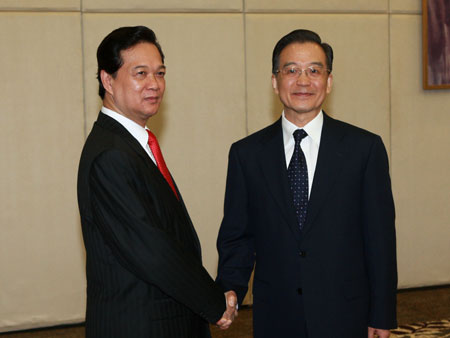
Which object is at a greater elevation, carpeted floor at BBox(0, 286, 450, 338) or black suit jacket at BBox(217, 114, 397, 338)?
black suit jacket at BBox(217, 114, 397, 338)

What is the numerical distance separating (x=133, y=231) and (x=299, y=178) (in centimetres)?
78

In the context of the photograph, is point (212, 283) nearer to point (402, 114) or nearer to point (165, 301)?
point (165, 301)

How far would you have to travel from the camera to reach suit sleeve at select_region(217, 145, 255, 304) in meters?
2.58

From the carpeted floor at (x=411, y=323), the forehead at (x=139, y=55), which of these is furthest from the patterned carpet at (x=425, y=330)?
the forehead at (x=139, y=55)

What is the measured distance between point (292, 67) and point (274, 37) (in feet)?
8.14

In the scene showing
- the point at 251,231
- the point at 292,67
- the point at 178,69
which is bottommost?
the point at 251,231

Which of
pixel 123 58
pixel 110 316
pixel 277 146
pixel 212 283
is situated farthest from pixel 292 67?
pixel 110 316

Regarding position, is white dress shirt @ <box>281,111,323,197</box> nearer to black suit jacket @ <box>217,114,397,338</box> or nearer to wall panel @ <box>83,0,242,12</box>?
black suit jacket @ <box>217,114,397,338</box>

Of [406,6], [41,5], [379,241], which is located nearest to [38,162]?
[41,5]

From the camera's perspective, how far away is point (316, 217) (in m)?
2.37

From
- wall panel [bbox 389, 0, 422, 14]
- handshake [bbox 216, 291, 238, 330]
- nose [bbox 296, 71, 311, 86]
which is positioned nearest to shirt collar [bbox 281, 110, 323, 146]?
nose [bbox 296, 71, 311, 86]

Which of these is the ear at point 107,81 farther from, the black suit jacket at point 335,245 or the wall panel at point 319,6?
the wall panel at point 319,6

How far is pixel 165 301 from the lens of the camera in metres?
2.11

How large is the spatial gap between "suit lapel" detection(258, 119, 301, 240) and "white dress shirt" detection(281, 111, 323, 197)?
1.3 inches
